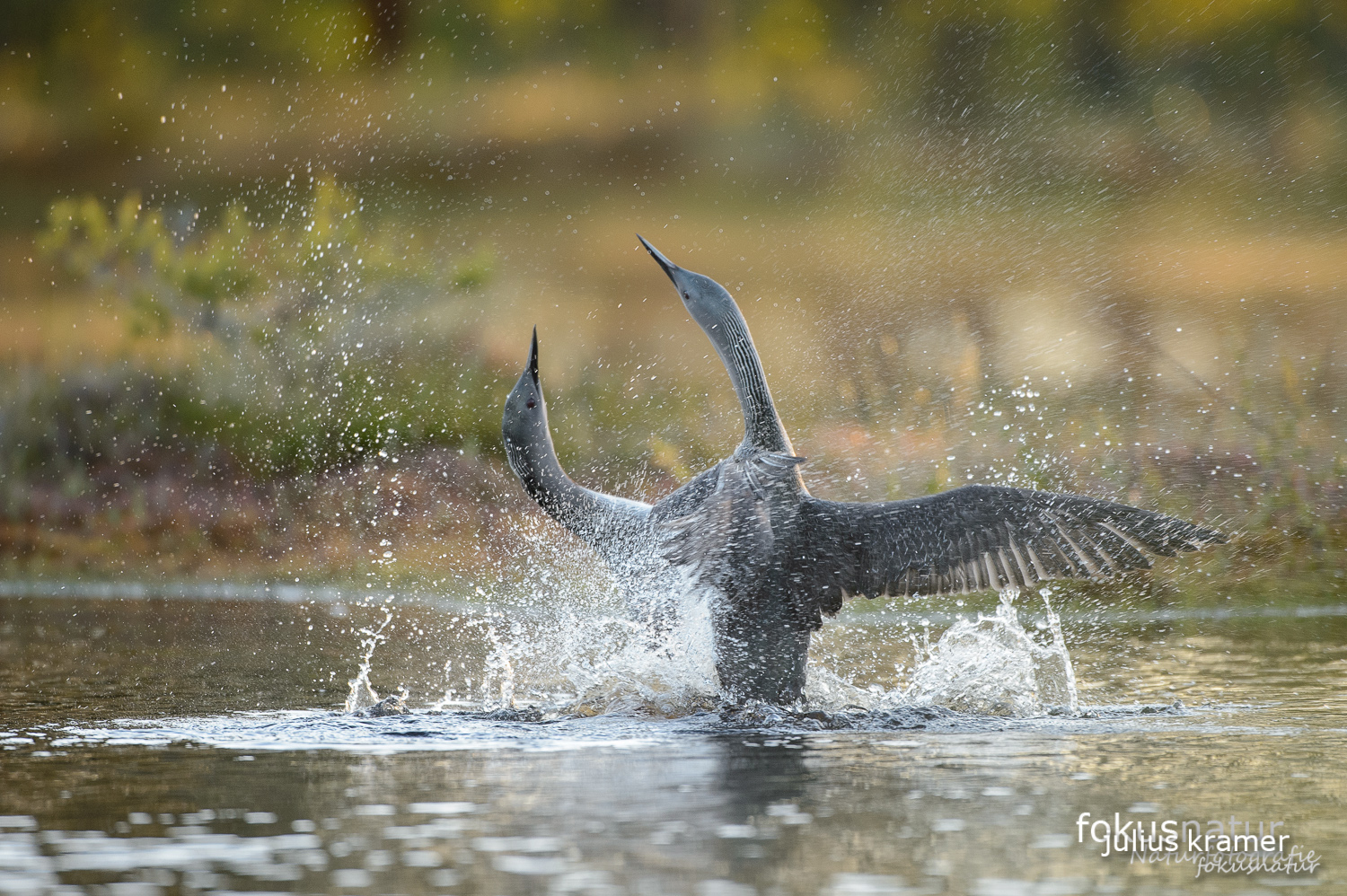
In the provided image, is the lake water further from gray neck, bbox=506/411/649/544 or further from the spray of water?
gray neck, bbox=506/411/649/544

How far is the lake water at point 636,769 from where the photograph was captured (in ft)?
12.5

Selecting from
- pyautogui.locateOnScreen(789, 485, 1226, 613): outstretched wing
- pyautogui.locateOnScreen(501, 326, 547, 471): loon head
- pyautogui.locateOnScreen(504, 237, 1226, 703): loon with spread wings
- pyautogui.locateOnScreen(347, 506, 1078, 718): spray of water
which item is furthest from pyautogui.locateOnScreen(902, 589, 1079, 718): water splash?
pyautogui.locateOnScreen(501, 326, 547, 471): loon head

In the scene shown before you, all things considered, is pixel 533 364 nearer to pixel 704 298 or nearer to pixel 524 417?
pixel 524 417

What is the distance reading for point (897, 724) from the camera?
20.7ft

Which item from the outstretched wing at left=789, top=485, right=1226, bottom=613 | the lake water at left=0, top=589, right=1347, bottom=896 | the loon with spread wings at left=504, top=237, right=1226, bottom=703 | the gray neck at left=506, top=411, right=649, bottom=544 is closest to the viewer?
the lake water at left=0, top=589, right=1347, bottom=896

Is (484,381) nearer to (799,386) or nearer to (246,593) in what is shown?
(246,593)

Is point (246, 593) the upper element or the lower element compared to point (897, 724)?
upper

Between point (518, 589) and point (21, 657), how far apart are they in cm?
575

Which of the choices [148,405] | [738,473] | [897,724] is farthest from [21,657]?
[148,405]

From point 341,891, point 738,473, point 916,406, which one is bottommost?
point 341,891

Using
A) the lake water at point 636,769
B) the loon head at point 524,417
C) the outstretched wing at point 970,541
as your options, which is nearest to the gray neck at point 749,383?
the outstretched wing at point 970,541

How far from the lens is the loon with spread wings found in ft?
23.2

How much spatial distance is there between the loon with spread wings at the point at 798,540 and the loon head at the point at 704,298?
7 cm

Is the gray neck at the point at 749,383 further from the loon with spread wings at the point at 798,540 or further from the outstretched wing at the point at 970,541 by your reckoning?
the outstretched wing at the point at 970,541
